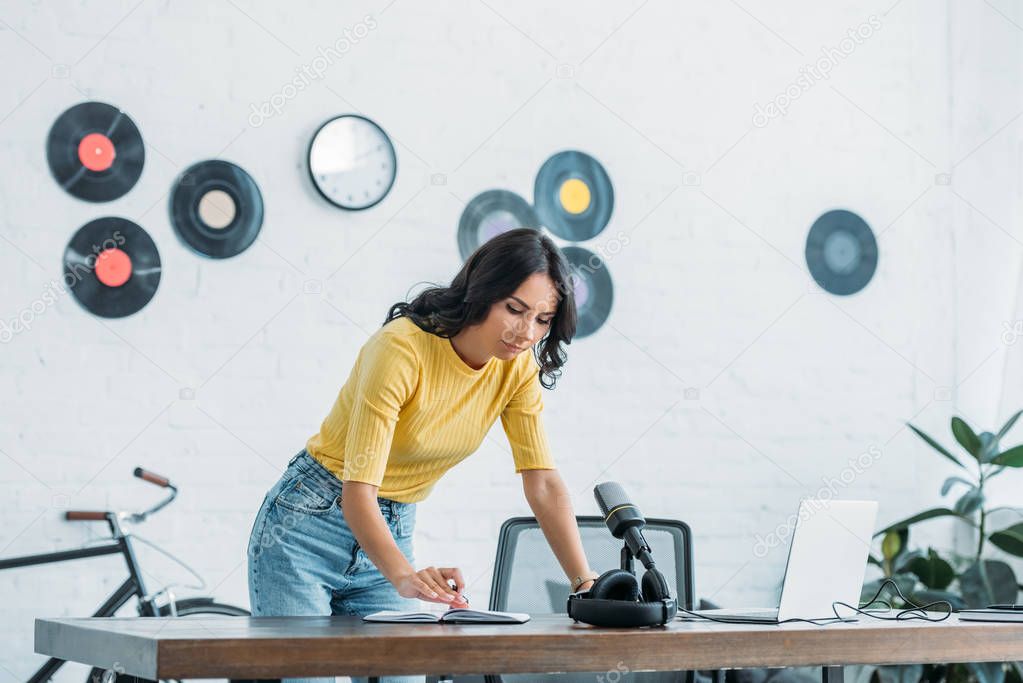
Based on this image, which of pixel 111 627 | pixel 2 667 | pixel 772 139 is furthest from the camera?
pixel 772 139

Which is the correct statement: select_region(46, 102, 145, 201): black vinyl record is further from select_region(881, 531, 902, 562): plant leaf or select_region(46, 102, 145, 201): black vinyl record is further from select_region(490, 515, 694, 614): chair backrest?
select_region(881, 531, 902, 562): plant leaf

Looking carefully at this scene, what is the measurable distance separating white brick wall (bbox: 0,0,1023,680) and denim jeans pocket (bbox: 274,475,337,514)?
4.40 ft

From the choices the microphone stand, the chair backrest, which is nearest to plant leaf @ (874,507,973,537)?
the chair backrest

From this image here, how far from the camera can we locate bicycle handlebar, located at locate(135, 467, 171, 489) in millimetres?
2859

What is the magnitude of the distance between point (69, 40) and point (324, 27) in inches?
27.4

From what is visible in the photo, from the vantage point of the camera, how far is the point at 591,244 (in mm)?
3395

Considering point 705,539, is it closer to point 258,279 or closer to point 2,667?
point 258,279

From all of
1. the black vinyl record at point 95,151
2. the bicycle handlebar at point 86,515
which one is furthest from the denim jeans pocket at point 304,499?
the black vinyl record at point 95,151

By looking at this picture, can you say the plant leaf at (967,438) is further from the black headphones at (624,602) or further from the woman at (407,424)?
the black headphones at (624,602)

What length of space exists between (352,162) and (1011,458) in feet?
7.02

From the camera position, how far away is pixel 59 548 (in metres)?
2.88

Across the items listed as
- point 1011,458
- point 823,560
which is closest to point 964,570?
point 1011,458

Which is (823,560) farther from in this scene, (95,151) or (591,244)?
(95,151)

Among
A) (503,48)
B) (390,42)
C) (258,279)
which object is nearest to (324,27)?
(390,42)
